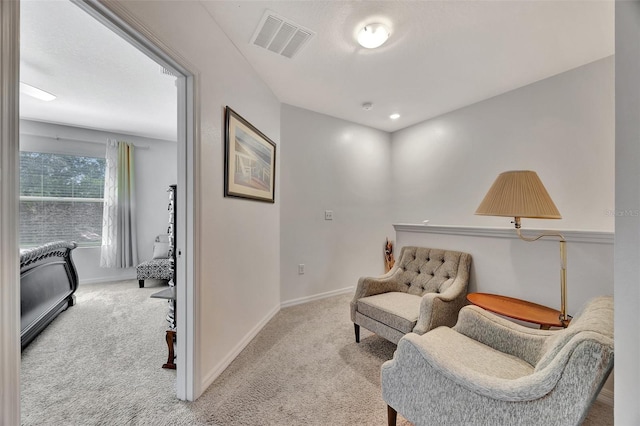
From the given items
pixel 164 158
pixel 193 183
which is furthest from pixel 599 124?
pixel 164 158

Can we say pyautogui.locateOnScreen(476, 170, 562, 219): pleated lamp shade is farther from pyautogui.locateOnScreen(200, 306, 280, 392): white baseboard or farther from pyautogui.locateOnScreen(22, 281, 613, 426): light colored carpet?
pyautogui.locateOnScreen(200, 306, 280, 392): white baseboard

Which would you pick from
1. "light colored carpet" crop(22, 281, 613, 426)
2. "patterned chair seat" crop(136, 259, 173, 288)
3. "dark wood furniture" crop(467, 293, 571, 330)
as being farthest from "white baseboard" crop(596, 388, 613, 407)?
"patterned chair seat" crop(136, 259, 173, 288)

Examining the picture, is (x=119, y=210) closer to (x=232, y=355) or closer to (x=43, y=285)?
(x=43, y=285)

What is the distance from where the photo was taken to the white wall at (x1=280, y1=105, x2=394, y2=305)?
2.96 m

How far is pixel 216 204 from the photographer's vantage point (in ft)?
5.52

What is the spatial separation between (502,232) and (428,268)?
66 cm

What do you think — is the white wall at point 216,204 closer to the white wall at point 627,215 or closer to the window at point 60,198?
the white wall at point 627,215

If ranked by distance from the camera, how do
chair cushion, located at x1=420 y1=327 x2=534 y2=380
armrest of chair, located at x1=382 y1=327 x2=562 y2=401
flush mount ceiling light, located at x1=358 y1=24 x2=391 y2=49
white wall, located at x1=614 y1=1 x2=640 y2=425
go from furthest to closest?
flush mount ceiling light, located at x1=358 y1=24 x2=391 y2=49 < chair cushion, located at x1=420 y1=327 x2=534 y2=380 < armrest of chair, located at x1=382 y1=327 x2=562 y2=401 < white wall, located at x1=614 y1=1 x2=640 y2=425

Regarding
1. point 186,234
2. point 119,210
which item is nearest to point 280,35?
point 186,234

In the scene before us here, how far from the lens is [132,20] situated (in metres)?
1.09

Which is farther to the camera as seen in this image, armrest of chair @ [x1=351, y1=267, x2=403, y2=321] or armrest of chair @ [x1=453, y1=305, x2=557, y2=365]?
armrest of chair @ [x1=351, y1=267, x2=403, y2=321]

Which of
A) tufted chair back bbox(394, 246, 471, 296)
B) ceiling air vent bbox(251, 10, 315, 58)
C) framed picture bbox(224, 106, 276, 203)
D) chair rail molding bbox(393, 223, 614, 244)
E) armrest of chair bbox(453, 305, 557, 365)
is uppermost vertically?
ceiling air vent bbox(251, 10, 315, 58)

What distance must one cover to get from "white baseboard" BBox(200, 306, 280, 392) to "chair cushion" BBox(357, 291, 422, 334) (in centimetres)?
98

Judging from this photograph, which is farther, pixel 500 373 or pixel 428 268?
pixel 428 268
